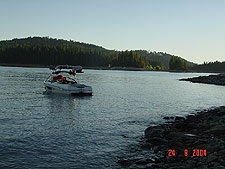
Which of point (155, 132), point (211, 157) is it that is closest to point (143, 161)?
point (211, 157)

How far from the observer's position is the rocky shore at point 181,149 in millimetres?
9735

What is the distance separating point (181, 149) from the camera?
12.1 m

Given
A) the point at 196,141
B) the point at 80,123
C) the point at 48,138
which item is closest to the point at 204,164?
the point at 196,141

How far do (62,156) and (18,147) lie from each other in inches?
108

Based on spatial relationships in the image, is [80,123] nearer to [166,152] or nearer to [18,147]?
[18,147]

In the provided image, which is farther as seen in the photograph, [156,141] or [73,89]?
[73,89]

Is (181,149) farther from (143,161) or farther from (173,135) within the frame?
(173,135)

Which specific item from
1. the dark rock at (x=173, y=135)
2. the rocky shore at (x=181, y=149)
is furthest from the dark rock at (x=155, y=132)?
the dark rock at (x=173, y=135)

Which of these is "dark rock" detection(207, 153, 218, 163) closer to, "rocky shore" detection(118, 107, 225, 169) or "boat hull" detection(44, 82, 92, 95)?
"rocky shore" detection(118, 107, 225, 169)

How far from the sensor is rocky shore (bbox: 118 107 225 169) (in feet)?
31.9

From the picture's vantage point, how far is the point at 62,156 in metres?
11.7
